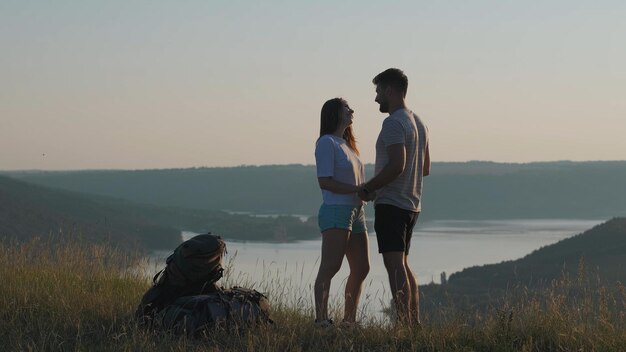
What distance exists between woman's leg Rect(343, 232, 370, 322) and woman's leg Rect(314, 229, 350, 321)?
0.15 m

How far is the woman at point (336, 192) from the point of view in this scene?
21.6 feet

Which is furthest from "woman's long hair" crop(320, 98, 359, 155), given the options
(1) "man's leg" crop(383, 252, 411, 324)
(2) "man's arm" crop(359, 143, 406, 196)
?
(1) "man's leg" crop(383, 252, 411, 324)

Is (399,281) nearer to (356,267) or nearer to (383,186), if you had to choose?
(356,267)

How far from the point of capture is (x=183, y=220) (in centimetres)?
13712

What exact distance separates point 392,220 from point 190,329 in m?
1.59

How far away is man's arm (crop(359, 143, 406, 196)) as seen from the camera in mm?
6484

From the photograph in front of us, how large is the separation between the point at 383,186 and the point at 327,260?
680 millimetres

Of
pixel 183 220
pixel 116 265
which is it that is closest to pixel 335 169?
pixel 116 265

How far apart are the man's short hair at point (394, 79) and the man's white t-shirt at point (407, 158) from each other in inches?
6.8

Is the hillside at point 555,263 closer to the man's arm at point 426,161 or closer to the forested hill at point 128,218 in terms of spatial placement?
the forested hill at point 128,218

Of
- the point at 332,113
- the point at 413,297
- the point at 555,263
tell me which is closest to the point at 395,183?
the point at 332,113

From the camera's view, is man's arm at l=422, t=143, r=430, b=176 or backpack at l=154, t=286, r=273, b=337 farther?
man's arm at l=422, t=143, r=430, b=176

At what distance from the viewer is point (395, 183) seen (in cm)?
661

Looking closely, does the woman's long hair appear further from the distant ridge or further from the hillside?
the distant ridge
